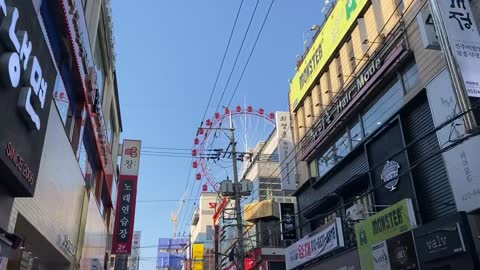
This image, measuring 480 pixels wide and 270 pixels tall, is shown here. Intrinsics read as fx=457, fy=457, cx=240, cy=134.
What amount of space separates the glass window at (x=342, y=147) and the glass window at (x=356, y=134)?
46cm

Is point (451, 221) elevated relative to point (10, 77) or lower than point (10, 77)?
lower

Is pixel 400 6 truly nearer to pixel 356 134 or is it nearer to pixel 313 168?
pixel 356 134

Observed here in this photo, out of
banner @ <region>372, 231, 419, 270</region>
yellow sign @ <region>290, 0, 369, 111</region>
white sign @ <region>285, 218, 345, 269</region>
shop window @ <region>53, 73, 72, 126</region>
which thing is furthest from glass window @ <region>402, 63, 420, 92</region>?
shop window @ <region>53, 73, 72, 126</region>

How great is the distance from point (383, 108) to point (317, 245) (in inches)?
221

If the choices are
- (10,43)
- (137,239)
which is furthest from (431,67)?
(137,239)

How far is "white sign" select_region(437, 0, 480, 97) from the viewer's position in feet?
33.5

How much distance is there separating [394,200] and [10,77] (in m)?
11.5

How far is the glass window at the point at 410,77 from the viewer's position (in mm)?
13527

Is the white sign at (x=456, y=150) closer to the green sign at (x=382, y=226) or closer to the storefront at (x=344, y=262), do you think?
the green sign at (x=382, y=226)

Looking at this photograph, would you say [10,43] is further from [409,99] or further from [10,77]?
[409,99]

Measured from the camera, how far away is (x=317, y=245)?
17.0 metres

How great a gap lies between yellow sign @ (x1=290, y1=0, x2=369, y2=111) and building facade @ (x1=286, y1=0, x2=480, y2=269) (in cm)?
6

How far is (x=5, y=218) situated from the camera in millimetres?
7875

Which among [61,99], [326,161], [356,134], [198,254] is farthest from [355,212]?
[198,254]
